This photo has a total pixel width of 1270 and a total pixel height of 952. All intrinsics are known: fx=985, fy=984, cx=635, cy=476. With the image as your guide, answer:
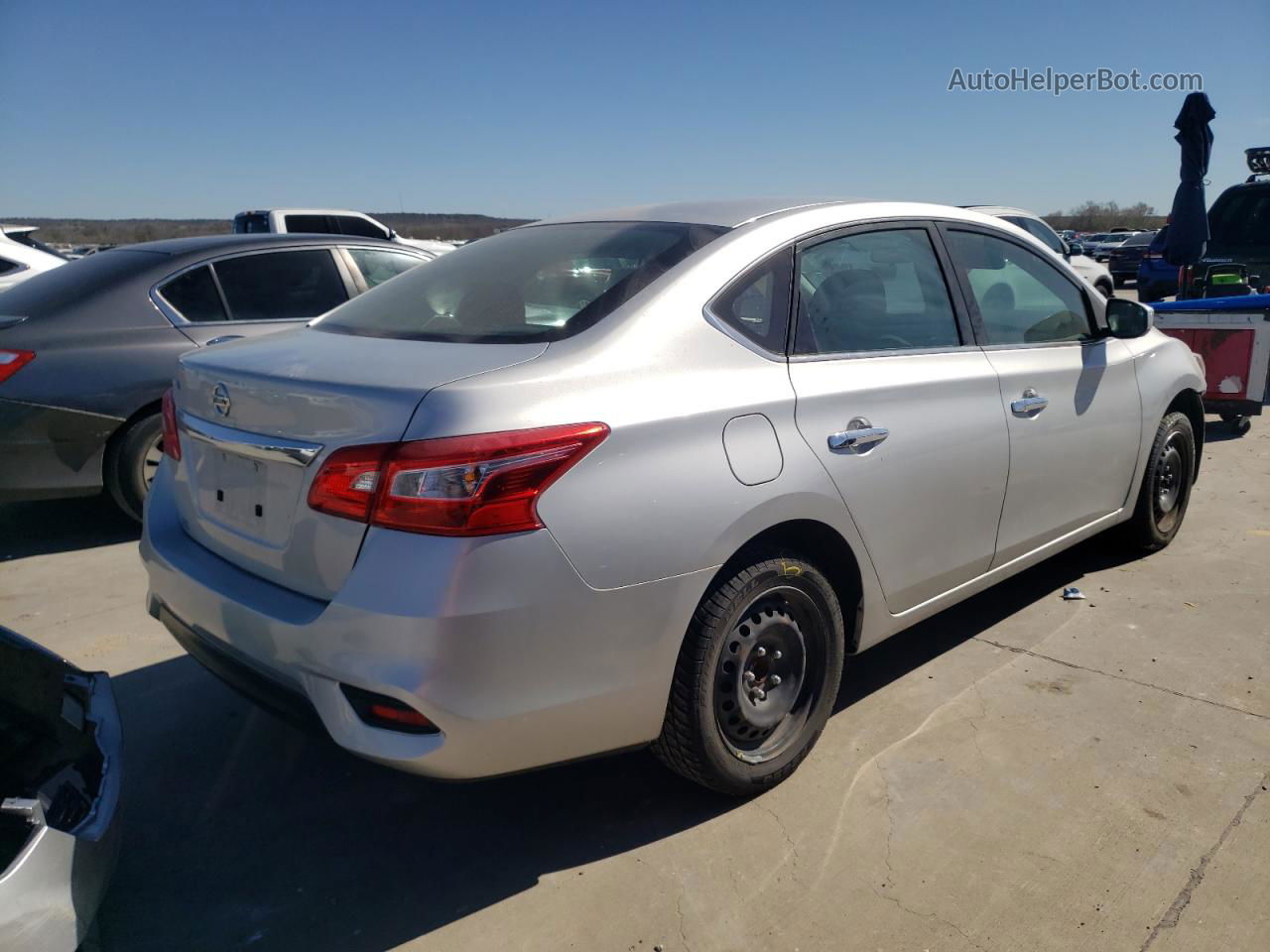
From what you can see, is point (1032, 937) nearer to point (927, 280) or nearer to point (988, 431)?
point (988, 431)

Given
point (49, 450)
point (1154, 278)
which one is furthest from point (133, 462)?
point (1154, 278)

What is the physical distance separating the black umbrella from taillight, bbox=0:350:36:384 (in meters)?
11.1

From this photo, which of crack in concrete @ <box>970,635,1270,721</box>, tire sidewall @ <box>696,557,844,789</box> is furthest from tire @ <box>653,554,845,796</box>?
crack in concrete @ <box>970,635,1270,721</box>

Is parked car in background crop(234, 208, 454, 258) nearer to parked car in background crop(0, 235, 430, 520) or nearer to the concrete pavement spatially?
parked car in background crop(0, 235, 430, 520)

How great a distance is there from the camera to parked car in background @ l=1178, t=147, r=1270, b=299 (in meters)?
10.6

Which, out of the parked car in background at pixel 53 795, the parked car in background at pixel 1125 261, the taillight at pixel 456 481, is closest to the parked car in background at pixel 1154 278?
the parked car in background at pixel 1125 261

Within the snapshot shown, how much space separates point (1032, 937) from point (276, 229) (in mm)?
16294

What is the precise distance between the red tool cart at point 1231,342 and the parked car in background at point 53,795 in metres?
7.38

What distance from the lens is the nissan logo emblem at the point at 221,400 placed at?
2.56m

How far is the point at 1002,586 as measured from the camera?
4523mm

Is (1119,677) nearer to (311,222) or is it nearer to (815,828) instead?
(815,828)

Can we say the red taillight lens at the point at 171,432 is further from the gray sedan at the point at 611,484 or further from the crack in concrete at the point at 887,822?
the crack in concrete at the point at 887,822

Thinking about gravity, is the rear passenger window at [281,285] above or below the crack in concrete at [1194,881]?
above

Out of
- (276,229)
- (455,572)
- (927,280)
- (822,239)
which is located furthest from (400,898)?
(276,229)
